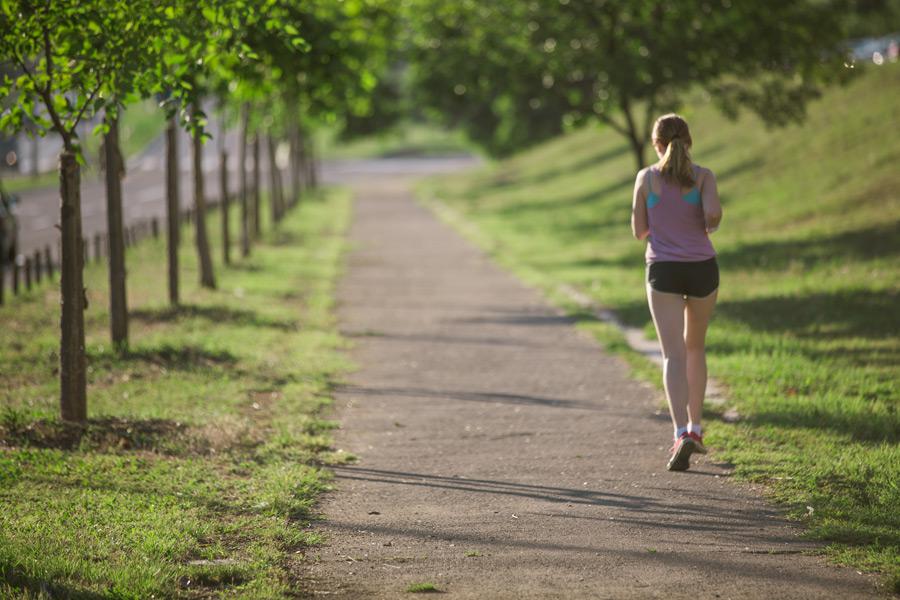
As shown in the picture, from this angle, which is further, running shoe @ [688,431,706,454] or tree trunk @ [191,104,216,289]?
tree trunk @ [191,104,216,289]

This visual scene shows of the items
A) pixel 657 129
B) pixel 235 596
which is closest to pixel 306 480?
pixel 235 596

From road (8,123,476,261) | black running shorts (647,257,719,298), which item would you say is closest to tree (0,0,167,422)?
road (8,123,476,261)

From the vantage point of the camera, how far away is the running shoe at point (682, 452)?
6.84m

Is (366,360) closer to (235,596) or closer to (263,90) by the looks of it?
(263,90)

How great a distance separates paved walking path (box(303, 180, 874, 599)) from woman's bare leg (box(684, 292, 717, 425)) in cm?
42

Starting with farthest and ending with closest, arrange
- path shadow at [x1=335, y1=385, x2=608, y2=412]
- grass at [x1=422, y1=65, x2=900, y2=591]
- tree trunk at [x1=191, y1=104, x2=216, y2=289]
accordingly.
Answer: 1. tree trunk at [x1=191, y1=104, x2=216, y2=289]
2. path shadow at [x1=335, y1=385, x2=608, y2=412]
3. grass at [x1=422, y1=65, x2=900, y2=591]

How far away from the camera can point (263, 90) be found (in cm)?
1211

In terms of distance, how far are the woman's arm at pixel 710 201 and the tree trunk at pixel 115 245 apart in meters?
5.71

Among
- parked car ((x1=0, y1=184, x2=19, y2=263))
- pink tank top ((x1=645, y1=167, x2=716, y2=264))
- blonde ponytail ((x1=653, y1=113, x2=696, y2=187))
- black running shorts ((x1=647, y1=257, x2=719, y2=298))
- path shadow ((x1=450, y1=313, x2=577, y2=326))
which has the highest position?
blonde ponytail ((x1=653, y1=113, x2=696, y2=187))

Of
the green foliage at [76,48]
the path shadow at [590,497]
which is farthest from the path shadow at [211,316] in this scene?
the path shadow at [590,497]

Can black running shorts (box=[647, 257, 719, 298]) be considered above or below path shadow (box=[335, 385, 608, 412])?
above

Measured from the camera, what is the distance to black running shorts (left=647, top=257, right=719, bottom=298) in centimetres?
699

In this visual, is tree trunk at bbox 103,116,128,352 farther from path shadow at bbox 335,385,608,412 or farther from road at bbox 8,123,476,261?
path shadow at bbox 335,385,608,412

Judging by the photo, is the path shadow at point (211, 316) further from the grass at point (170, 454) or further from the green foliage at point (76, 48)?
the green foliage at point (76, 48)
